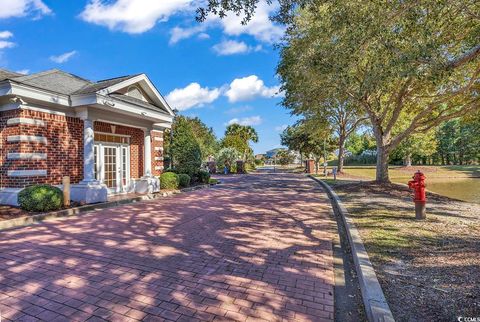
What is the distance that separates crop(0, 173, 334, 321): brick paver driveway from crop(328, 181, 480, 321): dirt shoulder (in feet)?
2.55

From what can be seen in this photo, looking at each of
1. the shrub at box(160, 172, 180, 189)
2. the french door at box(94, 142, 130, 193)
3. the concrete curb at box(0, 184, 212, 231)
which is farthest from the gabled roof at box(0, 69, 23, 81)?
the shrub at box(160, 172, 180, 189)

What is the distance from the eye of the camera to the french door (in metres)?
11.4

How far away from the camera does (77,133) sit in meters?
10.5

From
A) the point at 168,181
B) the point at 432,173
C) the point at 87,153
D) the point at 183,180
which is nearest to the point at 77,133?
the point at 87,153

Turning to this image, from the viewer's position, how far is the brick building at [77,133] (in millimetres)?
8828

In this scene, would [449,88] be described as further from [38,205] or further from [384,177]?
[38,205]

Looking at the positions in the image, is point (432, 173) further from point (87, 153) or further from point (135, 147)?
point (87, 153)

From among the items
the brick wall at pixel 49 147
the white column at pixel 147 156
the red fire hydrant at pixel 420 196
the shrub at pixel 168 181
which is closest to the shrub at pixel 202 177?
the shrub at pixel 168 181

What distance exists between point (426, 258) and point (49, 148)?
10.6 meters

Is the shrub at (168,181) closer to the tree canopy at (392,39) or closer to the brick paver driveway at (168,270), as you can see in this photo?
the brick paver driveway at (168,270)

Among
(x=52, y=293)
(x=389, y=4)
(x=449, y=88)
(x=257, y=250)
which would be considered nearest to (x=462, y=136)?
(x=449, y=88)

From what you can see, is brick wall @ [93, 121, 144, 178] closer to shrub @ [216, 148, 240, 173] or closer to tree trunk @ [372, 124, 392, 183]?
tree trunk @ [372, 124, 392, 183]

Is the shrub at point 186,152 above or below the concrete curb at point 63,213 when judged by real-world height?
above

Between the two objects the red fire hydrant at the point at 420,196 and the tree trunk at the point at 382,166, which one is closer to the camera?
the red fire hydrant at the point at 420,196
